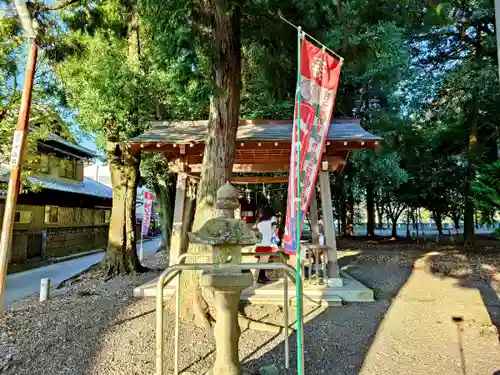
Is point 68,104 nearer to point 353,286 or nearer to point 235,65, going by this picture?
point 235,65

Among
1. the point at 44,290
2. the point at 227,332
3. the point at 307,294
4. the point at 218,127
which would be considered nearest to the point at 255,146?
the point at 218,127

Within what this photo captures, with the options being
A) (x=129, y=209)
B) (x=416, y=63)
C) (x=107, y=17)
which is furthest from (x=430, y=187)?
(x=107, y=17)

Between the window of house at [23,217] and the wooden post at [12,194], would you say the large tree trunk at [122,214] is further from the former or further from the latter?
the window of house at [23,217]

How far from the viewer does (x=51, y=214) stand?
617 inches

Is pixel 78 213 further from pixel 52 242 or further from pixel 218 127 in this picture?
Answer: pixel 218 127

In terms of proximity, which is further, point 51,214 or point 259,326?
point 51,214

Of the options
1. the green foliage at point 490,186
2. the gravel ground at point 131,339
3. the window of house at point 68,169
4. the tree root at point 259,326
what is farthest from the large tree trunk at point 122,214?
the window of house at point 68,169

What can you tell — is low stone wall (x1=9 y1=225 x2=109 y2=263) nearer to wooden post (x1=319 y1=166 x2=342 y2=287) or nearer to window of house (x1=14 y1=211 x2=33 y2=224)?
window of house (x1=14 y1=211 x2=33 y2=224)

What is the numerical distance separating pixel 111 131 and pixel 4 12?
3.22m

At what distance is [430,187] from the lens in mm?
14312

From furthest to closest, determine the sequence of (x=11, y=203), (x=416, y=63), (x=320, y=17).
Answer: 1. (x=416, y=63)
2. (x=320, y=17)
3. (x=11, y=203)

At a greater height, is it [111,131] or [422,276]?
[111,131]

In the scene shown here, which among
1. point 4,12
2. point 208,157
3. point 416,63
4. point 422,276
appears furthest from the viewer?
point 416,63

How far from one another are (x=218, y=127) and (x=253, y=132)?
2.62 meters
